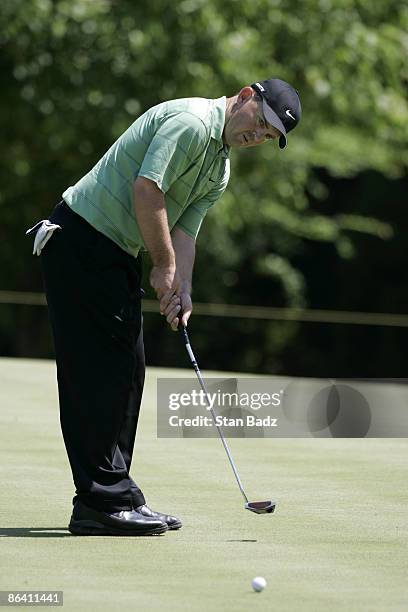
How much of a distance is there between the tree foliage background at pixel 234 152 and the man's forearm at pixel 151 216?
460 inches

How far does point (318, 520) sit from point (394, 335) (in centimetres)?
1658

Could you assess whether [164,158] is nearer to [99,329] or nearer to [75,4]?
[99,329]

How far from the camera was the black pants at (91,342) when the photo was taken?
4949mm

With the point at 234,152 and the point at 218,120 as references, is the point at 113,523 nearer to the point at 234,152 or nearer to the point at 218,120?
the point at 218,120

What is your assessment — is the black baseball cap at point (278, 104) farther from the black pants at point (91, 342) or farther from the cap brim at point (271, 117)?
the black pants at point (91, 342)

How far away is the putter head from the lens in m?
5.09

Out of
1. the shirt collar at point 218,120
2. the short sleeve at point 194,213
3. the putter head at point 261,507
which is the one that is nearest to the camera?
the shirt collar at point 218,120

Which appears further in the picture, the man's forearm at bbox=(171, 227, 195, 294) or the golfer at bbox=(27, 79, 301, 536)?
the man's forearm at bbox=(171, 227, 195, 294)

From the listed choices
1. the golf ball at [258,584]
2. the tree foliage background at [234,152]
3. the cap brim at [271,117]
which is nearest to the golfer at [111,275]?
the cap brim at [271,117]

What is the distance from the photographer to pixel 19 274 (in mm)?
20266

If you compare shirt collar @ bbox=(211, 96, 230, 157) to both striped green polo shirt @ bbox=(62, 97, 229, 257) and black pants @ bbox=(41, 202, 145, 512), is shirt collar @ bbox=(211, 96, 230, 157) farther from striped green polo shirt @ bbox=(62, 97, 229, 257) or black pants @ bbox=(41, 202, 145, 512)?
black pants @ bbox=(41, 202, 145, 512)

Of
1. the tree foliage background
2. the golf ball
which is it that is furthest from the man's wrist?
the tree foliage background

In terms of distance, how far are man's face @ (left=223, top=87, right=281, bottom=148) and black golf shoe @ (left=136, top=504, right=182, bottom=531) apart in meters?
1.34

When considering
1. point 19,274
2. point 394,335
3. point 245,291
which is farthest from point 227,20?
point 245,291
